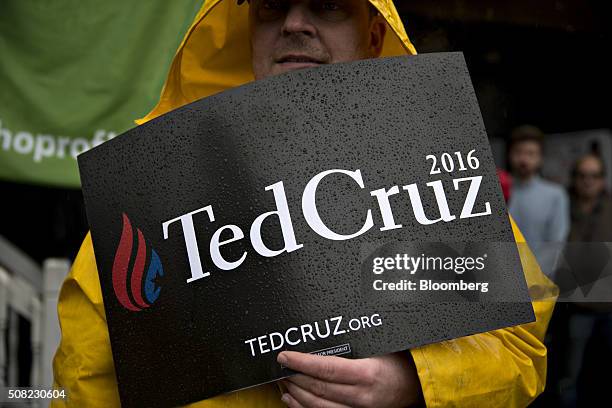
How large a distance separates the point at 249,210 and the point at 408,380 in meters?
0.41

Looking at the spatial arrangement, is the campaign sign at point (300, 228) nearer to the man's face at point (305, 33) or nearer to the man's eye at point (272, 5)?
the man's face at point (305, 33)

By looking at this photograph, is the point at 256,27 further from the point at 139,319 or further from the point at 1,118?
the point at 1,118

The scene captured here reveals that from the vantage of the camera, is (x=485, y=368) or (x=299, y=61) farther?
(x=299, y=61)

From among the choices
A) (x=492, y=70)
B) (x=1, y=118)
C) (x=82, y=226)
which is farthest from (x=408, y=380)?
(x=492, y=70)

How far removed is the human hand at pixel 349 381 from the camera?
1543 mm

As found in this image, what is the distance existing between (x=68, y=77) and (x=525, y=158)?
2.60 metres

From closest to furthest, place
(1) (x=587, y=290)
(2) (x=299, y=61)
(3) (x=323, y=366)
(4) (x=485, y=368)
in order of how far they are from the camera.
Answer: (3) (x=323, y=366) → (4) (x=485, y=368) → (2) (x=299, y=61) → (1) (x=587, y=290)

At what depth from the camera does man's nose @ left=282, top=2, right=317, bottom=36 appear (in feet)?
6.46

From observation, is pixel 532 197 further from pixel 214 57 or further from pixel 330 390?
pixel 330 390

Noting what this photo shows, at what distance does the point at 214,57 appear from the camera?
2.38 meters

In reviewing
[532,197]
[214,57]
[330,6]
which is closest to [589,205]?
[532,197]

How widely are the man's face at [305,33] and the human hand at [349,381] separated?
0.69 metres

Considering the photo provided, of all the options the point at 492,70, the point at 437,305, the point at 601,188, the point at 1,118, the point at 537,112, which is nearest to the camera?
the point at 437,305

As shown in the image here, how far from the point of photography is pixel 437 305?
158cm
